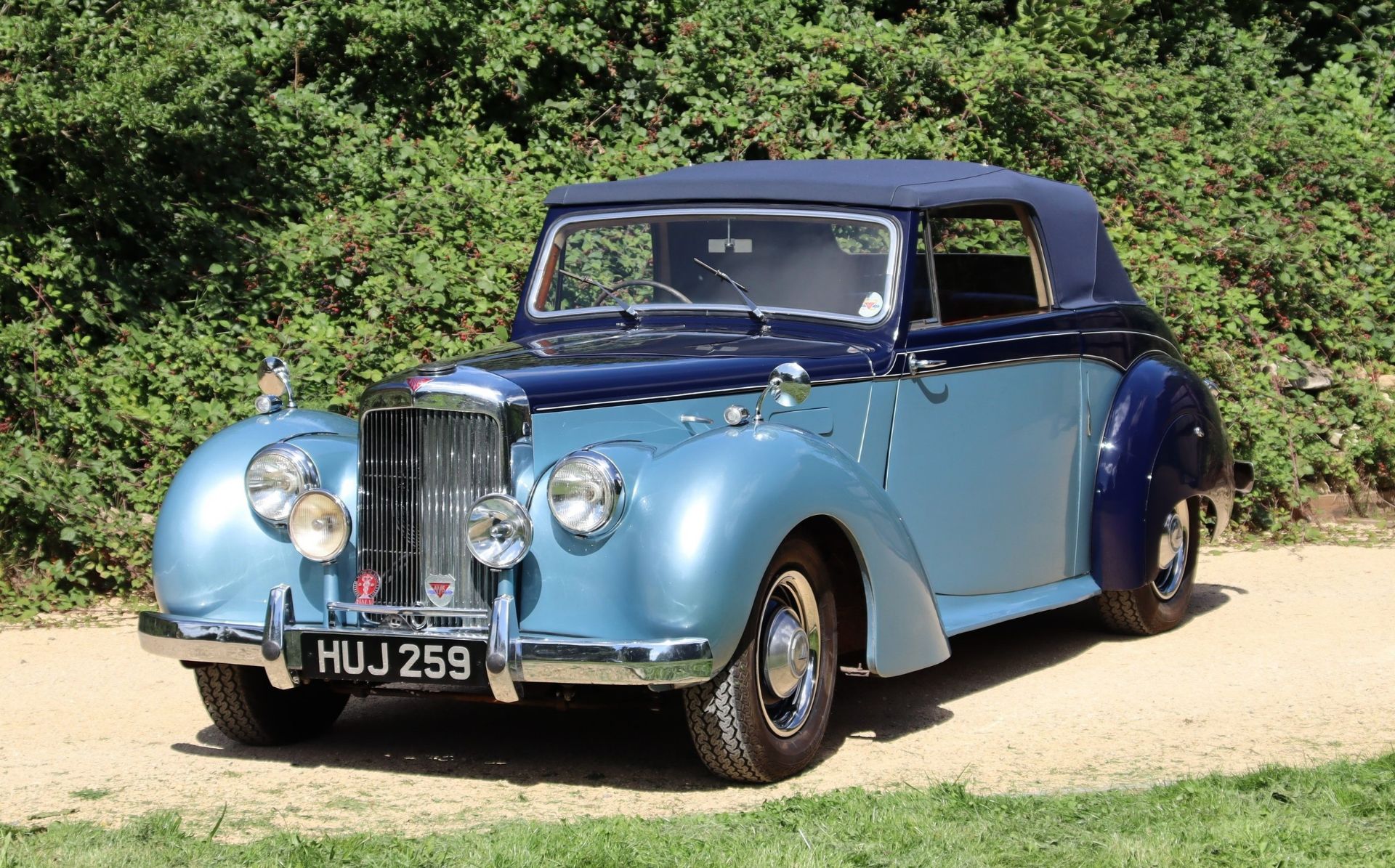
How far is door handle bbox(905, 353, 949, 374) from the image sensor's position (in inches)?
213

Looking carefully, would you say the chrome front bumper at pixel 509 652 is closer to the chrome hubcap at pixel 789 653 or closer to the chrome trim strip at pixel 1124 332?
the chrome hubcap at pixel 789 653

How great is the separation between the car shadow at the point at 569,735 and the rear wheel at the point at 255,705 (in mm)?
57

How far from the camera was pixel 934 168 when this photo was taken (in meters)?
6.18

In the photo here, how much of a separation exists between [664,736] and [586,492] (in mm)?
1289

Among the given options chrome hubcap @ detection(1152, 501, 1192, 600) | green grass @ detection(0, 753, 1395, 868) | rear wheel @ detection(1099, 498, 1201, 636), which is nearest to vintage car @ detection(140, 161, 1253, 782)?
rear wheel @ detection(1099, 498, 1201, 636)

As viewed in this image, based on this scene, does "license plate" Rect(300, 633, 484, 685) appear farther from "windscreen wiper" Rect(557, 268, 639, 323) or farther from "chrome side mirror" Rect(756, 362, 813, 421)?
"windscreen wiper" Rect(557, 268, 639, 323)

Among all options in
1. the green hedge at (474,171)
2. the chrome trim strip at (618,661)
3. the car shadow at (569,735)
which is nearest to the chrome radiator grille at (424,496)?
the chrome trim strip at (618,661)

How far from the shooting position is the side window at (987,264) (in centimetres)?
596

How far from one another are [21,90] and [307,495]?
4498 mm

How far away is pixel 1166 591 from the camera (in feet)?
22.7

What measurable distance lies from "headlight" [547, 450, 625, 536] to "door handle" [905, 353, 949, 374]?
141 centimetres

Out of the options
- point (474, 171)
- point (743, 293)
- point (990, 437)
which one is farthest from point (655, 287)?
point (474, 171)

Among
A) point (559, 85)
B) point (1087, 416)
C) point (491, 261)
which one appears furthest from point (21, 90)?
point (1087, 416)

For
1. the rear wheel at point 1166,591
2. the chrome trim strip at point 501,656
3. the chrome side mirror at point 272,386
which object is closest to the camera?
the chrome trim strip at point 501,656
